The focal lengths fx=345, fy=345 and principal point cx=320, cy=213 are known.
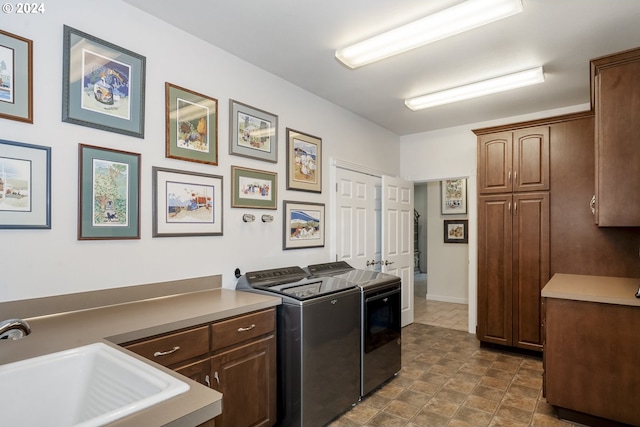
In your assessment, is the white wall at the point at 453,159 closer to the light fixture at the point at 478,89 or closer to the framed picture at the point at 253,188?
the light fixture at the point at 478,89

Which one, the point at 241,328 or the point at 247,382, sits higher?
the point at 241,328

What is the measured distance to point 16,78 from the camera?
65.4 inches

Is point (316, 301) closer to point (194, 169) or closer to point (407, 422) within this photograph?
point (407, 422)

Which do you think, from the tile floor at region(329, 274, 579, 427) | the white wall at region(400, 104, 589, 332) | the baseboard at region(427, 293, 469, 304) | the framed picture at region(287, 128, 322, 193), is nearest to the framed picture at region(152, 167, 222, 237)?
the framed picture at region(287, 128, 322, 193)

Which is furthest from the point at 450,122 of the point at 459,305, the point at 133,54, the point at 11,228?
the point at 11,228

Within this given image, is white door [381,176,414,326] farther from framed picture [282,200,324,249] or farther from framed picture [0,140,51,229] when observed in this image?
framed picture [0,140,51,229]

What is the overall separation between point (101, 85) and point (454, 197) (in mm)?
5697

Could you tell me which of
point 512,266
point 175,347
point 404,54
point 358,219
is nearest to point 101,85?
point 175,347

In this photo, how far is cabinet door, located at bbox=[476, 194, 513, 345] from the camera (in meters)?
3.74

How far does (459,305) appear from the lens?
593 cm

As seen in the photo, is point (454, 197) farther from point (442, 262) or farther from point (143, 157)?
point (143, 157)

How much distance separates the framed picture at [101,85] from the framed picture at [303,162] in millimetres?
1353

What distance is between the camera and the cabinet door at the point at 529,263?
3547 millimetres

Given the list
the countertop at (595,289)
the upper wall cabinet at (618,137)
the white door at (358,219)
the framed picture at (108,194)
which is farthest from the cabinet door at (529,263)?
the framed picture at (108,194)
